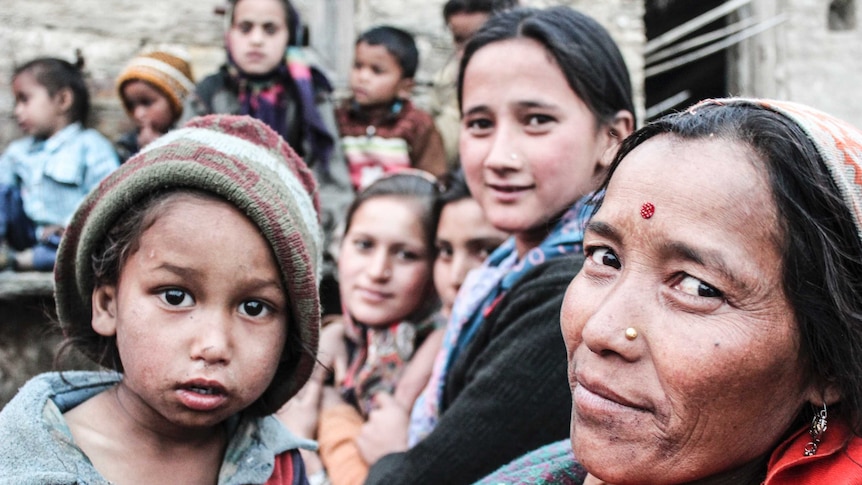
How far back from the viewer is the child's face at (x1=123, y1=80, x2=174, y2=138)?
511 centimetres

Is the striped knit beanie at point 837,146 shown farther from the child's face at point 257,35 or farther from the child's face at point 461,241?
the child's face at point 257,35

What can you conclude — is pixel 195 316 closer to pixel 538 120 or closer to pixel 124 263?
pixel 124 263

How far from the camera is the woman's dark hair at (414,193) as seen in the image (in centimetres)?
341

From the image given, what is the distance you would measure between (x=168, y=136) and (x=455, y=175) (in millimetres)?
1881

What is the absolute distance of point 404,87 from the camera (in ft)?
17.2

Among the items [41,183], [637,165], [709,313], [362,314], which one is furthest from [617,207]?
[41,183]

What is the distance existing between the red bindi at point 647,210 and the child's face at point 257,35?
391 centimetres

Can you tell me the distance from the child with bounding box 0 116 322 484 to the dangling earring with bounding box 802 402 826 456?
108cm

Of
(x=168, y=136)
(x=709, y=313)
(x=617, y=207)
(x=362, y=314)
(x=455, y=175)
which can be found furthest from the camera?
(x=455, y=175)

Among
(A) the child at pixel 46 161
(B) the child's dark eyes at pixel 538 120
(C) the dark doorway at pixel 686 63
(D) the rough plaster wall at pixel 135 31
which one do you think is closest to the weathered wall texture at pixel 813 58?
(C) the dark doorway at pixel 686 63

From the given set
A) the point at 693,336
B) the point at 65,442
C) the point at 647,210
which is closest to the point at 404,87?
the point at 65,442

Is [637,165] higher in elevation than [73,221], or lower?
higher

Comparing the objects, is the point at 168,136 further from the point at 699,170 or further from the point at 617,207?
the point at 699,170

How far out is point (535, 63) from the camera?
2367 mm
